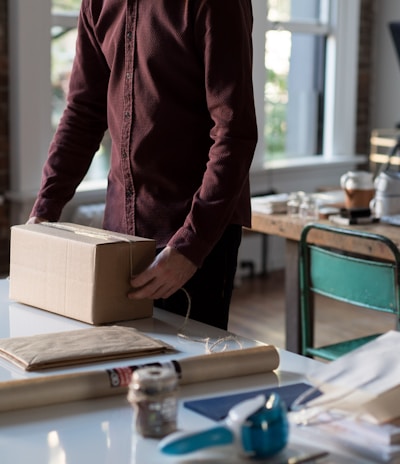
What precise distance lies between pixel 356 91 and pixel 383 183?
9.72ft

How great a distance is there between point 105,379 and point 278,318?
3345 millimetres

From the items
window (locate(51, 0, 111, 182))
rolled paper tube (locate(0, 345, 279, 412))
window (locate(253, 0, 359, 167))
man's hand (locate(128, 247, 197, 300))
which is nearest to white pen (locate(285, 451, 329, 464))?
rolled paper tube (locate(0, 345, 279, 412))

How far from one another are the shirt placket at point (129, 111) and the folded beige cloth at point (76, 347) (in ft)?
1.42

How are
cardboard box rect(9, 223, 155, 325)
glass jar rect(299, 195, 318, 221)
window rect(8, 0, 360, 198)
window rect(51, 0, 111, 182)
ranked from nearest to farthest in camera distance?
cardboard box rect(9, 223, 155, 325) < glass jar rect(299, 195, 318, 221) < window rect(8, 0, 360, 198) < window rect(51, 0, 111, 182)

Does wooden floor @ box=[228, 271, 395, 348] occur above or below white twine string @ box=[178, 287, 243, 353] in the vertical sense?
below

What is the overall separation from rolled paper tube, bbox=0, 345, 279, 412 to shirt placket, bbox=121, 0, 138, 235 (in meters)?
0.62

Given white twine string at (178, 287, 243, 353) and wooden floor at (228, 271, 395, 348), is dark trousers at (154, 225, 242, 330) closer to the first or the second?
white twine string at (178, 287, 243, 353)

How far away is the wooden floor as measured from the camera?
4.41 meters

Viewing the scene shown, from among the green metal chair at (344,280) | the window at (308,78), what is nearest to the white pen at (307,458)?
the green metal chair at (344,280)

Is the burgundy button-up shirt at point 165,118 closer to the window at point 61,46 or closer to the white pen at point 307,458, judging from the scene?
the white pen at point 307,458

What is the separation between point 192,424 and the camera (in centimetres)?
129

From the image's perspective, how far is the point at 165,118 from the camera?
77.0 inches

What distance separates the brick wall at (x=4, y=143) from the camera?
4359 mm

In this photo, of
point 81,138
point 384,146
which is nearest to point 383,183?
point 81,138
